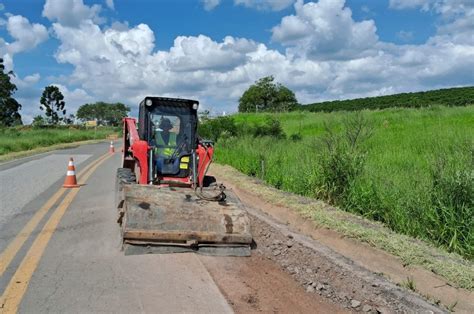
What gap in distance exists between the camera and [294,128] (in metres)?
31.0

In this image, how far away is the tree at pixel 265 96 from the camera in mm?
75625

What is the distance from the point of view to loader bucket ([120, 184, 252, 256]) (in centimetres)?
673

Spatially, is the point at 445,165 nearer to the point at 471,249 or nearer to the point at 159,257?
the point at 471,249

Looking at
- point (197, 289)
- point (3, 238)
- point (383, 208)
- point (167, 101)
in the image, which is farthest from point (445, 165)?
point (3, 238)

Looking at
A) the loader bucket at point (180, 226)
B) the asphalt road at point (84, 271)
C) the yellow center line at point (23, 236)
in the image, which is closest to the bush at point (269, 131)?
the yellow center line at point (23, 236)

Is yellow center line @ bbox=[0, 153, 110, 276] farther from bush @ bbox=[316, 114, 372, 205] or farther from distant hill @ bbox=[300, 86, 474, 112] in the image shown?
distant hill @ bbox=[300, 86, 474, 112]

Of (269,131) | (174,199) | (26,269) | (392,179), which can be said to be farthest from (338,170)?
(269,131)

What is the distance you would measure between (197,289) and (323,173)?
17.9 ft

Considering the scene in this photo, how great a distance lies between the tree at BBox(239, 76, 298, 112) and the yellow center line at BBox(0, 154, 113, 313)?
6745 cm

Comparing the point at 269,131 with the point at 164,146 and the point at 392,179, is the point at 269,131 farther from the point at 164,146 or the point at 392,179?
the point at 392,179

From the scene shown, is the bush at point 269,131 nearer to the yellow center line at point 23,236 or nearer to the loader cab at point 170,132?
the loader cab at point 170,132

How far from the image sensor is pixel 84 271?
5.93m

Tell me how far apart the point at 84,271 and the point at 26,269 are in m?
0.71

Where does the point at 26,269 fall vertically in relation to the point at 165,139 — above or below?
below
